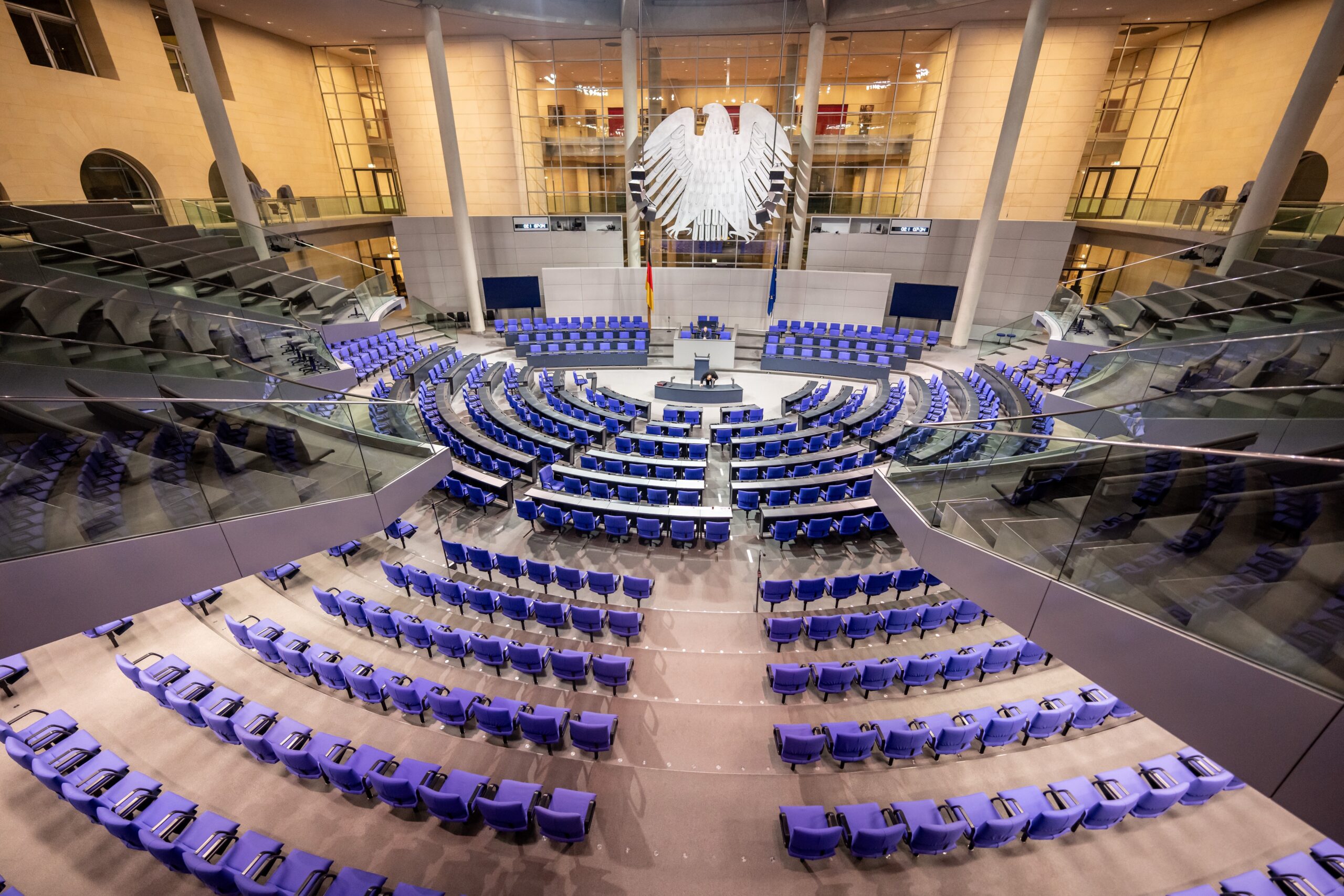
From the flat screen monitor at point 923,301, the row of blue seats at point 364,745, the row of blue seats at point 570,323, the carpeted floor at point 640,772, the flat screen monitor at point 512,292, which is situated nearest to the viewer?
the carpeted floor at point 640,772

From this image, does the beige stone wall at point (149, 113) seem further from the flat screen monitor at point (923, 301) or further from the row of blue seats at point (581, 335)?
the flat screen monitor at point (923, 301)

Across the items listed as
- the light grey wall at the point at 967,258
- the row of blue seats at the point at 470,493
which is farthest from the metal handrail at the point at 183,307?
the light grey wall at the point at 967,258

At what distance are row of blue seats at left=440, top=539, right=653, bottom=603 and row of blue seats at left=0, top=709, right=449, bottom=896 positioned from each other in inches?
140

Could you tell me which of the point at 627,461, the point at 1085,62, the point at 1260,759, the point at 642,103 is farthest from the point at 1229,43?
the point at 1260,759

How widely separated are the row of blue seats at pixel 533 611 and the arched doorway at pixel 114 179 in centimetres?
1849

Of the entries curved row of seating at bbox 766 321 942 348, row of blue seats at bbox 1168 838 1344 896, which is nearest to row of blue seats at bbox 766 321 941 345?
curved row of seating at bbox 766 321 942 348

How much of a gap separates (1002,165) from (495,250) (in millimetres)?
20813

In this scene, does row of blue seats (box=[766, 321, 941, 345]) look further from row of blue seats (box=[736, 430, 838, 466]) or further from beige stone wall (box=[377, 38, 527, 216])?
beige stone wall (box=[377, 38, 527, 216])

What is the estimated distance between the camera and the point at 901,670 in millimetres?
7168

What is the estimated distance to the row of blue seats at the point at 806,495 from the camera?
34.3 feet

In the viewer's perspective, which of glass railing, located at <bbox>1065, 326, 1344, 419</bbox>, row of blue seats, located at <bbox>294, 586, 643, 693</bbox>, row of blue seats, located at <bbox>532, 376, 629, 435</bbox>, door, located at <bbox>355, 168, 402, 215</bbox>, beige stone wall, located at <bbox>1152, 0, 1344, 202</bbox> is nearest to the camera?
glass railing, located at <bbox>1065, 326, 1344, 419</bbox>

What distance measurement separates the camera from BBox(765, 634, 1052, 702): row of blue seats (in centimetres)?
680

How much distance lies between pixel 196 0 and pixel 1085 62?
32.3m

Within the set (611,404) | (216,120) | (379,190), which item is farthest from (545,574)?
(379,190)
